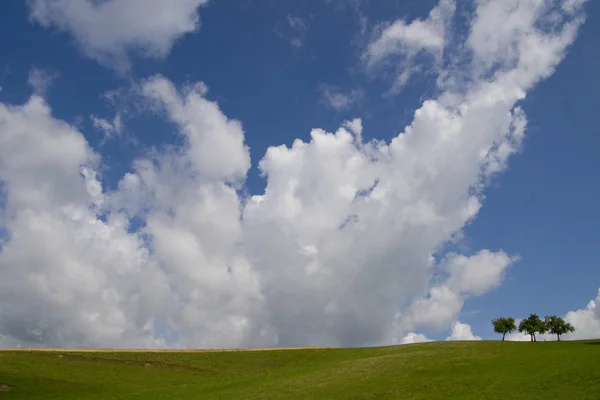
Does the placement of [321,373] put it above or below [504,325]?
below

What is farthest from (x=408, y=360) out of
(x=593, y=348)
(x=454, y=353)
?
(x=593, y=348)

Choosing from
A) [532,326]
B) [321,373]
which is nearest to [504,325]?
[532,326]

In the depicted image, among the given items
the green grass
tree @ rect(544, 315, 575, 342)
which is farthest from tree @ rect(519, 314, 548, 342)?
the green grass

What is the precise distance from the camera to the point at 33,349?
269 feet

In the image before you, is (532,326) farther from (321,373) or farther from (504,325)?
(321,373)

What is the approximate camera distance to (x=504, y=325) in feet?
387

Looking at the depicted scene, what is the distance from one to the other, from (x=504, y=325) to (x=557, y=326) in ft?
40.9

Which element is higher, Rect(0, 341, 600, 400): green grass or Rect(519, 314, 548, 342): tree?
Rect(519, 314, 548, 342): tree

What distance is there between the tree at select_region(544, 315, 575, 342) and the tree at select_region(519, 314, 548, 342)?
76.1 inches

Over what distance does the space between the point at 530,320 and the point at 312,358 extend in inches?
2589

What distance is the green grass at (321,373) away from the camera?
4178 cm

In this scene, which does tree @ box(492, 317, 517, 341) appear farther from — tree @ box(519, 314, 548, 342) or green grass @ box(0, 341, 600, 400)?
green grass @ box(0, 341, 600, 400)

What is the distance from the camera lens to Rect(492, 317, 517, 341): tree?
117188 millimetres

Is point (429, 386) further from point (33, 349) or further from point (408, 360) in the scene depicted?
point (33, 349)
